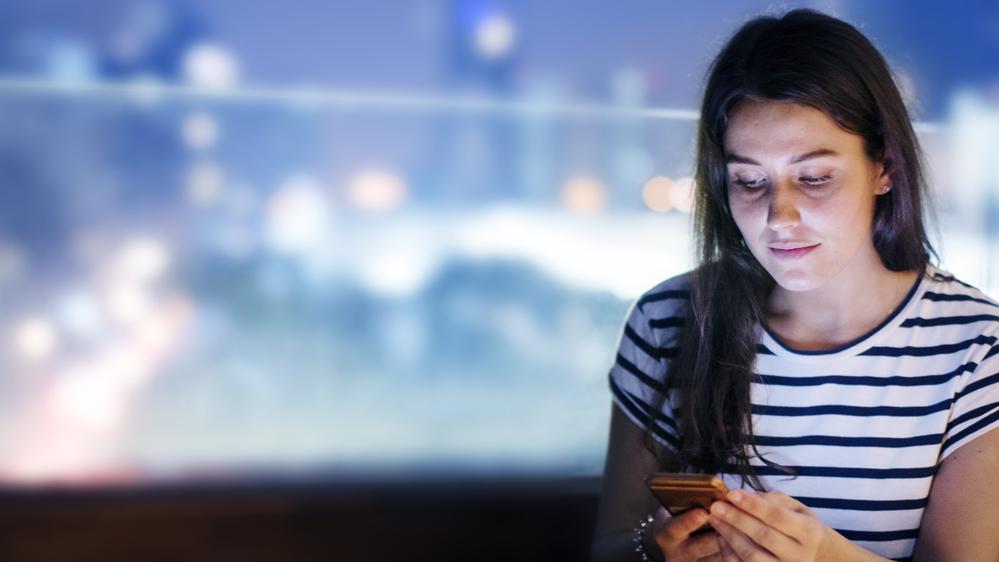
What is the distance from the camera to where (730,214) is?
1518 mm

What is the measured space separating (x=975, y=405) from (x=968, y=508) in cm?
14

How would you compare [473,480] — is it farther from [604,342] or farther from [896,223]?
[896,223]

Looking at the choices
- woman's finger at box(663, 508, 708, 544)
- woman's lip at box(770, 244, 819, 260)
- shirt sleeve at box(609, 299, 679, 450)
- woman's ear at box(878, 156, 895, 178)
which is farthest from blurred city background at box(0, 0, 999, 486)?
woman's finger at box(663, 508, 708, 544)

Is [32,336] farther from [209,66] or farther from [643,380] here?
[643,380]

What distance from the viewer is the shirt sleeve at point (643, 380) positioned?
1.55 m

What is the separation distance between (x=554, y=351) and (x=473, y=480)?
1.01ft

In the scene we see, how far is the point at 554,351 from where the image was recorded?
6.93ft

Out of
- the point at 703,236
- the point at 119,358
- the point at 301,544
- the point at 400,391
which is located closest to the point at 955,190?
the point at 703,236

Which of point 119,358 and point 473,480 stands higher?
point 119,358

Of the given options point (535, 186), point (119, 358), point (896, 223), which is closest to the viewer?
point (896, 223)

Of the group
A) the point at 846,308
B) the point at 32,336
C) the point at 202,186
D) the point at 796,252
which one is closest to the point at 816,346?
the point at 846,308

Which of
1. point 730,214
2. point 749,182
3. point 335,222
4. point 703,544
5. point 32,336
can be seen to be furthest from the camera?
point 335,222

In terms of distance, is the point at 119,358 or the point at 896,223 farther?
the point at 119,358

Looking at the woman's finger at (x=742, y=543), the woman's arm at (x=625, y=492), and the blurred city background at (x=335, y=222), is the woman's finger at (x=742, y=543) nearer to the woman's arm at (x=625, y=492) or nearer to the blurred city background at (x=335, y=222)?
the woman's arm at (x=625, y=492)
